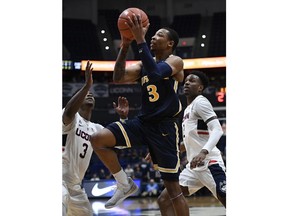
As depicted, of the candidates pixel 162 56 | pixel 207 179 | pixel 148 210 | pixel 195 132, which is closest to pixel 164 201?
pixel 207 179

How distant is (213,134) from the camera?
Result: 4.77 metres

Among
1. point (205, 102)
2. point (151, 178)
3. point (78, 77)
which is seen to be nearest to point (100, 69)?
point (78, 77)

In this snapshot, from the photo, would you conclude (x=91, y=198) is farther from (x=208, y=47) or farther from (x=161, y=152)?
(x=208, y=47)

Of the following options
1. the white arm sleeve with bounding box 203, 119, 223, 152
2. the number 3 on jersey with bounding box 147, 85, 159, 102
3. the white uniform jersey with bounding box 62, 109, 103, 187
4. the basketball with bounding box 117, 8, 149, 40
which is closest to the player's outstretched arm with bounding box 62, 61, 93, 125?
the white uniform jersey with bounding box 62, 109, 103, 187

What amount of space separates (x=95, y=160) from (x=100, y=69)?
24.2 feet

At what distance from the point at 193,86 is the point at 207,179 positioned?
3.71 feet

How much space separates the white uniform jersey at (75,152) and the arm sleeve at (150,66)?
4.08 ft

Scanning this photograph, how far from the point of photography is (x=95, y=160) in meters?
19.7

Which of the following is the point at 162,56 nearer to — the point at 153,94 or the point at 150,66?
the point at 153,94

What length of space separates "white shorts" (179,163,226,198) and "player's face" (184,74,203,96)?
923 millimetres

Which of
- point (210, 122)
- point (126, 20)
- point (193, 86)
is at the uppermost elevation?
point (126, 20)

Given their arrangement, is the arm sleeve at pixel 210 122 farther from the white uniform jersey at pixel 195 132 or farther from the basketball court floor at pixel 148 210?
the basketball court floor at pixel 148 210

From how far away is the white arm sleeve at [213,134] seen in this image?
4637 millimetres

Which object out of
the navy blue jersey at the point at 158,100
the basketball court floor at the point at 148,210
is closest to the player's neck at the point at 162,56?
the navy blue jersey at the point at 158,100
